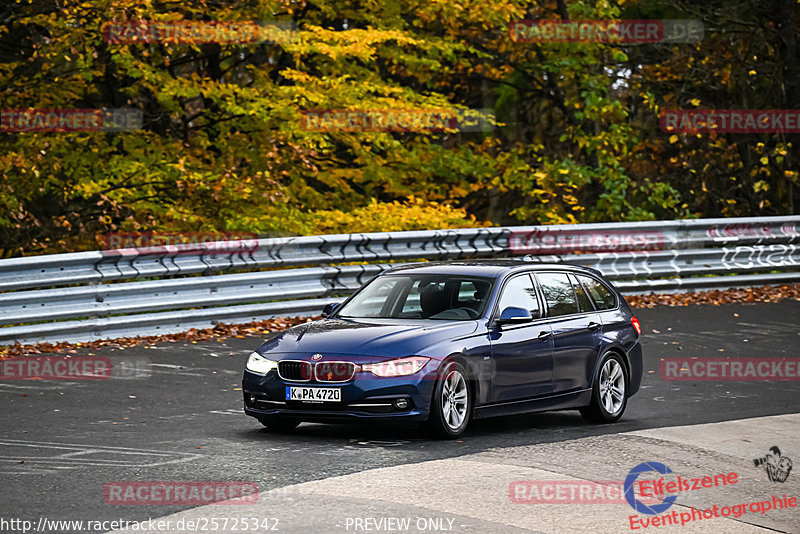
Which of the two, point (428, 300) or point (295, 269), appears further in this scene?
point (295, 269)

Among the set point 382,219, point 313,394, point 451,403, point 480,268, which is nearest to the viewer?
point 313,394

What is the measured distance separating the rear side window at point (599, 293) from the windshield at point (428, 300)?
1.33 meters

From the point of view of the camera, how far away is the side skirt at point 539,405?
1048 cm

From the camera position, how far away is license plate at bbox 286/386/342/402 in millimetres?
9930

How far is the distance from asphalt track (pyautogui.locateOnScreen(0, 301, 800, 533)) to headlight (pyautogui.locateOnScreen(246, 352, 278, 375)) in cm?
48

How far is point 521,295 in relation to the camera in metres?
11.3

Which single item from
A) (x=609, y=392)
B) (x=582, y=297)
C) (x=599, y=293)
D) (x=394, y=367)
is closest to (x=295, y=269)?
(x=599, y=293)

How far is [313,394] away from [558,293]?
2.72 metres

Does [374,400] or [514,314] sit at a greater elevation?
[514,314]

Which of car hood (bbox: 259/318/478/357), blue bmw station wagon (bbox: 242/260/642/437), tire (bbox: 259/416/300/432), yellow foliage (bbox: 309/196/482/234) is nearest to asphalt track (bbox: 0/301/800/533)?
tire (bbox: 259/416/300/432)

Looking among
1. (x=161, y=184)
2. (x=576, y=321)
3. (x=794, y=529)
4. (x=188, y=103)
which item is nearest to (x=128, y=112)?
(x=161, y=184)

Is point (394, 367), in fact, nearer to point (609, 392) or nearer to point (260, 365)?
point (260, 365)

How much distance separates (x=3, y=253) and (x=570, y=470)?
45.1 feet

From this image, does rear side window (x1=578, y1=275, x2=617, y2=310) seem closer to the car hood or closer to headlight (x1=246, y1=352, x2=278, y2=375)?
the car hood
